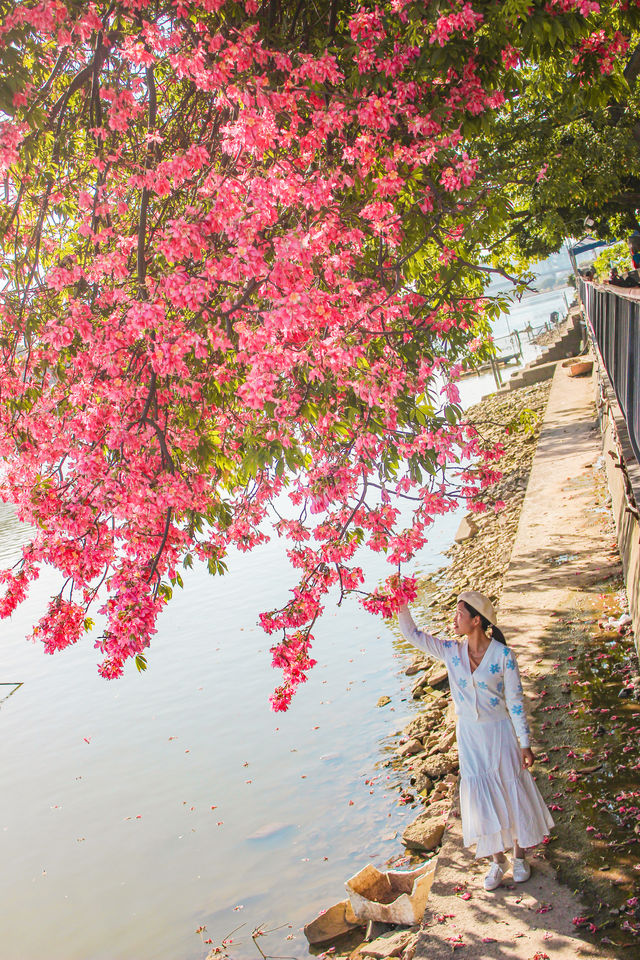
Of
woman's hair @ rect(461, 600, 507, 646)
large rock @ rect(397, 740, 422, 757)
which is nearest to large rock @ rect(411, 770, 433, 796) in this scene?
large rock @ rect(397, 740, 422, 757)

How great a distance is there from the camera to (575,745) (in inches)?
243

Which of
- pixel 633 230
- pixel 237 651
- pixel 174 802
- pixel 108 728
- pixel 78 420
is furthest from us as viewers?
pixel 633 230

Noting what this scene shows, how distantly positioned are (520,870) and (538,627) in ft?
12.1

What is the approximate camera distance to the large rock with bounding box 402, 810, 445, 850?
23.7 ft

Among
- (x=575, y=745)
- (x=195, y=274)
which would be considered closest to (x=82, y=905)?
(x=575, y=745)

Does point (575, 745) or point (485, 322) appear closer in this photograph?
point (575, 745)

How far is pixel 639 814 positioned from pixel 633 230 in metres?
22.4

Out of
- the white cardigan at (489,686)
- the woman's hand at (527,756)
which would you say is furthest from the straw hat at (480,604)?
the woman's hand at (527,756)

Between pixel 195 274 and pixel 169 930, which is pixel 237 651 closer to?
pixel 169 930

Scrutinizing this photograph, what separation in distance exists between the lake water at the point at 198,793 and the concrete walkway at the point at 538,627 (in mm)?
2388

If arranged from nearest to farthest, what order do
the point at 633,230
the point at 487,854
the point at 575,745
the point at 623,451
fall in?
the point at 487,854
the point at 575,745
the point at 623,451
the point at 633,230

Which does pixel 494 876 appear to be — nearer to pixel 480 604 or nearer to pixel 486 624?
pixel 486 624

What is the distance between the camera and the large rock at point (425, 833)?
723 centimetres

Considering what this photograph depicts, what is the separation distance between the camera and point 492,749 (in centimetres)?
517
